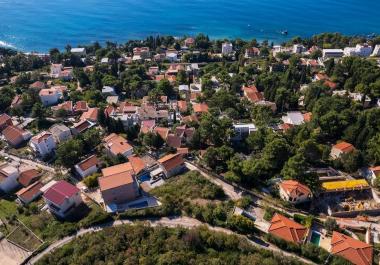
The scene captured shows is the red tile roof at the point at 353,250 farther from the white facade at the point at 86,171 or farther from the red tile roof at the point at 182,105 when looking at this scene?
the red tile roof at the point at 182,105

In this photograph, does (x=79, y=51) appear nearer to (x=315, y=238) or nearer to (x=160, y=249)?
(x=160, y=249)

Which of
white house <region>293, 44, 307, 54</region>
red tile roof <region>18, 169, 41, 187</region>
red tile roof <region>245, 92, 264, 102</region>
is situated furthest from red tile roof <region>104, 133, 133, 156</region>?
white house <region>293, 44, 307, 54</region>

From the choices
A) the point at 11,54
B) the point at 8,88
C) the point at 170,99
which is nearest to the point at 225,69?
the point at 170,99

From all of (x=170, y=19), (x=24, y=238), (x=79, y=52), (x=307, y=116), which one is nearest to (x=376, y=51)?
(x=307, y=116)

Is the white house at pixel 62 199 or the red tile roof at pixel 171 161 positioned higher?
the red tile roof at pixel 171 161

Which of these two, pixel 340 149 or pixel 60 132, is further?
pixel 60 132

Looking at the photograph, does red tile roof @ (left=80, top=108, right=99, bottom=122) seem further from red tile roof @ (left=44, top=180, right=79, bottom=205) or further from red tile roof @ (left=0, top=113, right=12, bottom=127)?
red tile roof @ (left=44, top=180, right=79, bottom=205)

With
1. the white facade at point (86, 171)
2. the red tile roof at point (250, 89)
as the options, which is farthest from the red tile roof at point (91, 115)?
the red tile roof at point (250, 89)
